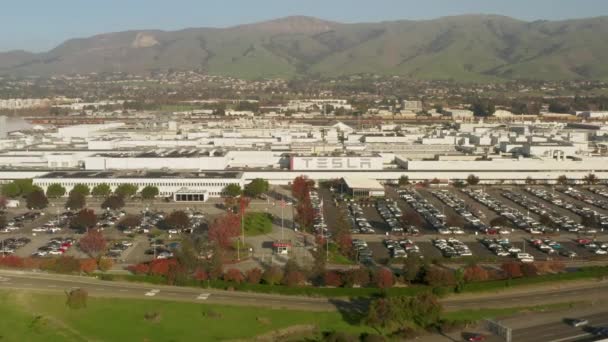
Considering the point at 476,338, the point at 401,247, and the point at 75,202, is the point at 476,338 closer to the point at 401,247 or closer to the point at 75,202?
the point at 401,247

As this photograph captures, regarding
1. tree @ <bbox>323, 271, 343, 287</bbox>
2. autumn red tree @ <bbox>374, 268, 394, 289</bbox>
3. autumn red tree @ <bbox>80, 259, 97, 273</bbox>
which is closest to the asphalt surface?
autumn red tree @ <bbox>374, 268, 394, 289</bbox>

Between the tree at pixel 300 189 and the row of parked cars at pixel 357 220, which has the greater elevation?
the tree at pixel 300 189

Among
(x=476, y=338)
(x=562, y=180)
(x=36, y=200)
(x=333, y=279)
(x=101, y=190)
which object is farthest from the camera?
(x=562, y=180)

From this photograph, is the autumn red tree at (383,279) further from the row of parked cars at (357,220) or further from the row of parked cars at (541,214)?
Result: the row of parked cars at (541,214)

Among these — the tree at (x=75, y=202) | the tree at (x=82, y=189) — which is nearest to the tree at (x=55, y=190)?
the tree at (x=82, y=189)

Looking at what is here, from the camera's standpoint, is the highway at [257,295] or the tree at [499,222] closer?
the highway at [257,295]

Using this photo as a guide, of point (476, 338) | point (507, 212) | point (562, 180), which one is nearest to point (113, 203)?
point (507, 212)

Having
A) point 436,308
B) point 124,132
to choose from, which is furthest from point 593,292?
point 124,132

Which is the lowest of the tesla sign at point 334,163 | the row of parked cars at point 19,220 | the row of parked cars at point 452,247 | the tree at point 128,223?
the row of parked cars at point 452,247
